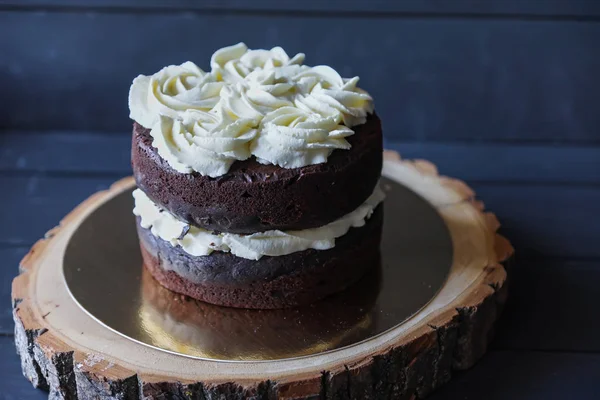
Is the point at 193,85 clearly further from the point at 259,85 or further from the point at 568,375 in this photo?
the point at 568,375

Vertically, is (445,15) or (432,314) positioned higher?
(445,15)

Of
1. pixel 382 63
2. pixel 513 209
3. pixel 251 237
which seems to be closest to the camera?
pixel 251 237

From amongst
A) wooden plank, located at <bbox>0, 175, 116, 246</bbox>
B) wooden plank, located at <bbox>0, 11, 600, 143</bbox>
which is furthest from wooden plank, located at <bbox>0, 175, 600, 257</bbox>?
wooden plank, located at <bbox>0, 11, 600, 143</bbox>

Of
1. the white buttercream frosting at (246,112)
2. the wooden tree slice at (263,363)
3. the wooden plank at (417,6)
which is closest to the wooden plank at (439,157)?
the wooden plank at (417,6)

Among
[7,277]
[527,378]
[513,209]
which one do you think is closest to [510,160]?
[513,209]

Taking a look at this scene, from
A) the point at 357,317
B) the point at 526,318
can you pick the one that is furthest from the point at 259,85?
the point at 526,318

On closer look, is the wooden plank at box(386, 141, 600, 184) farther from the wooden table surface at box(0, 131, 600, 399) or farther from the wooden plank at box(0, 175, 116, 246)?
the wooden plank at box(0, 175, 116, 246)

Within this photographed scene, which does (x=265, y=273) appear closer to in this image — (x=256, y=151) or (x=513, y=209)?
(x=256, y=151)
